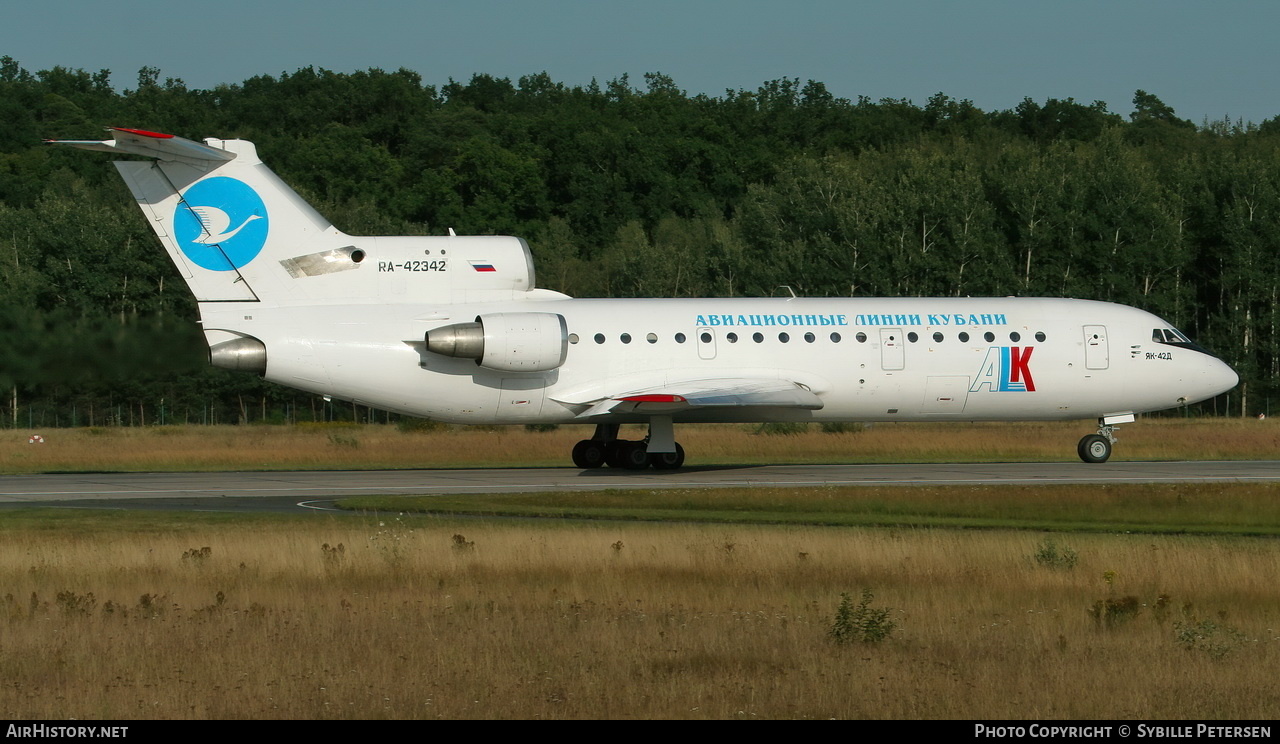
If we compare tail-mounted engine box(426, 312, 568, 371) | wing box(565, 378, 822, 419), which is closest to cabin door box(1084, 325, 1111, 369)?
wing box(565, 378, 822, 419)

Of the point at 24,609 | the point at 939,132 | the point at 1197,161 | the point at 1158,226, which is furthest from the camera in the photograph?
the point at 939,132

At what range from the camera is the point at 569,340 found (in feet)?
91.3

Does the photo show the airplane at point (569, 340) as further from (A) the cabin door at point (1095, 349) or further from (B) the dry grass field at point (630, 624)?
(B) the dry grass field at point (630, 624)

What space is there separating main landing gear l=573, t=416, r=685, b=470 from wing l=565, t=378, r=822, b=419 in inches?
33.8

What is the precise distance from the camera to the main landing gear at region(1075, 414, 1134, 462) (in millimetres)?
30719

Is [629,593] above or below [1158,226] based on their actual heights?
below

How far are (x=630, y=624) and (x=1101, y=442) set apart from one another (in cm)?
2134

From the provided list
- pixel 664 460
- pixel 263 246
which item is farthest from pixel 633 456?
pixel 263 246

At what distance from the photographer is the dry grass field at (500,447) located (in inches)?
1296

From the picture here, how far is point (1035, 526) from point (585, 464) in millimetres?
11633

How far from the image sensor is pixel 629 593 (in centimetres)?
1400

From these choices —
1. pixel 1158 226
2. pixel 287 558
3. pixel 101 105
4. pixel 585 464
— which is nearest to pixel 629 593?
pixel 287 558

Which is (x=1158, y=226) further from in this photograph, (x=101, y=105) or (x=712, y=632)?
(x=101, y=105)

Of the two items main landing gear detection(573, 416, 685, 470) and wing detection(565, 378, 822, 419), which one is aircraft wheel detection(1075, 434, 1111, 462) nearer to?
wing detection(565, 378, 822, 419)
